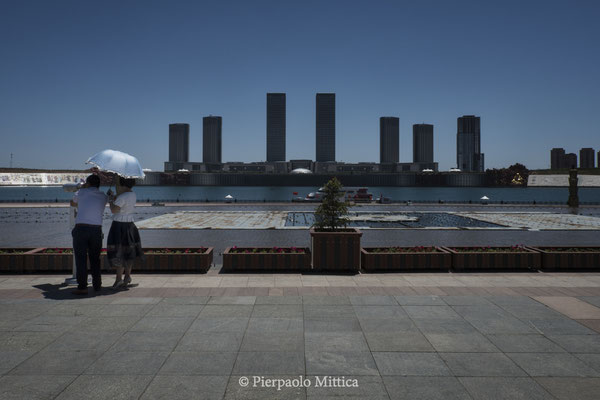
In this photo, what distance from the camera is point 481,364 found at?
17.3 feet

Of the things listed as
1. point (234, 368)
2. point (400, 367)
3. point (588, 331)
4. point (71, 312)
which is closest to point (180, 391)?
point (234, 368)

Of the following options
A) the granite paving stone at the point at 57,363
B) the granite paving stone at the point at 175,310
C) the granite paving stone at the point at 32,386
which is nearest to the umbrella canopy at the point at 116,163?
the granite paving stone at the point at 175,310

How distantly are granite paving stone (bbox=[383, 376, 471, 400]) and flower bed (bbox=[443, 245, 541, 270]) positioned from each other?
717 cm

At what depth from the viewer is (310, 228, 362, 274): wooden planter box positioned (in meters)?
11.2

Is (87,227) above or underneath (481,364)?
above

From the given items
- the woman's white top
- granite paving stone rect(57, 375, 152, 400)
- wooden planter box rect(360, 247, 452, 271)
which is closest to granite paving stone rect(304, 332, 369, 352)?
granite paving stone rect(57, 375, 152, 400)

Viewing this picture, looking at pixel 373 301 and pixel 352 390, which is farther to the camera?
pixel 373 301

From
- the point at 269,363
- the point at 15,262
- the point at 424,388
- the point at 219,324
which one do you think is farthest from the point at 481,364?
the point at 15,262

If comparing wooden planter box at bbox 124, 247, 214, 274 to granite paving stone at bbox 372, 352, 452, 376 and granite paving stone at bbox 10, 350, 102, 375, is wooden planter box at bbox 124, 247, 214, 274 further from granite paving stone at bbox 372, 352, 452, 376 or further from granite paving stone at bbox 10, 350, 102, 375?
granite paving stone at bbox 372, 352, 452, 376

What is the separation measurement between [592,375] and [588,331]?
1855mm

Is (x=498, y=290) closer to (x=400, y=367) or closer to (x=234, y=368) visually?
(x=400, y=367)

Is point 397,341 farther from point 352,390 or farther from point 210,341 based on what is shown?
point 210,341

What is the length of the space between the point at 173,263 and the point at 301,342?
20.7 ft

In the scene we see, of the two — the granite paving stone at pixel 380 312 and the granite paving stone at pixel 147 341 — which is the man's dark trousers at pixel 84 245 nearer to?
the granite paving stone at pixel 147 341
